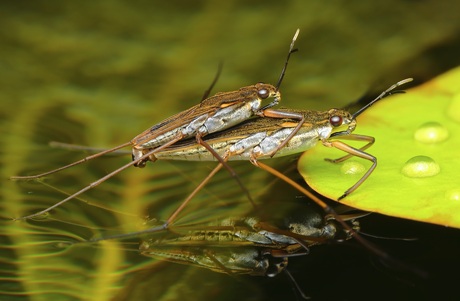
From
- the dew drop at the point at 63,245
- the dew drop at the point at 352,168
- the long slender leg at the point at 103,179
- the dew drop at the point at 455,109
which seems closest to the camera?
the dew drop at the point at 63,245

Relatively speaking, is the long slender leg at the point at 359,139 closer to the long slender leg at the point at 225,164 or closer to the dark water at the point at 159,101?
the dark water at the point at 159,101

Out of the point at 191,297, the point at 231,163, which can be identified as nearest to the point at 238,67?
the point at 231,163

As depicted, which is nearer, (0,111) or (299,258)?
(299,258)

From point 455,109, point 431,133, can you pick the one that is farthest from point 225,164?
point 455,109

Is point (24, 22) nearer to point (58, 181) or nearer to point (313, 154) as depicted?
point (58, 181)

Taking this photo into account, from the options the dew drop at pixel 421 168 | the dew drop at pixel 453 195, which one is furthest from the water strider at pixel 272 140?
the dew drop at pixel 453 195

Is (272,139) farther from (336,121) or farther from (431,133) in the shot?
(431,133)

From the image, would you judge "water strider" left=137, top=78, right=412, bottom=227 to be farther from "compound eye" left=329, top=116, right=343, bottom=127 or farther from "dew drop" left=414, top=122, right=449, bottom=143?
"dew drop" left=414, top=122, right=449, bottom=143
